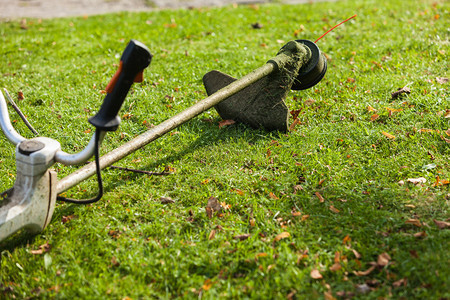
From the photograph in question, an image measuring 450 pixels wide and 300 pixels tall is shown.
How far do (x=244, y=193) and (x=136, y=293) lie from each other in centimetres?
105

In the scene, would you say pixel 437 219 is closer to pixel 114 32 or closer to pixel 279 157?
pixel 279 157

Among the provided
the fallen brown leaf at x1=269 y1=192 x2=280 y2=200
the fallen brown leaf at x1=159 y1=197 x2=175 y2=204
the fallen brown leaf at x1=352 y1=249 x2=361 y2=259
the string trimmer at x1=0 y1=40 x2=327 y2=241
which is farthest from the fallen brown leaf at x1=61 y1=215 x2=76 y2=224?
the fallen brown leaf at x1=352 y1=249 x2=361 y2=259

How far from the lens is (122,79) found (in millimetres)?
2088

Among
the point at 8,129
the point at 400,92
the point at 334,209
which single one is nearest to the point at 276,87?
the point at 334,209

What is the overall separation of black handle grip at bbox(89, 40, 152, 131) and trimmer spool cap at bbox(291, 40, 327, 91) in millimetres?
1968

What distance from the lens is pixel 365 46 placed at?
538cm

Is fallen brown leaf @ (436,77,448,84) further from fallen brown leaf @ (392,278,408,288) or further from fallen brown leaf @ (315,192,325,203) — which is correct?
fallen brown leaf @ (392,278,408,288)

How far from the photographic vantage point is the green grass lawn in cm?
230

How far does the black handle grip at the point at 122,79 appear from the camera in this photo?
1988mm

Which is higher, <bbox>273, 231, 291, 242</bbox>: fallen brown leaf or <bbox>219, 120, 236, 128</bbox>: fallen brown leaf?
<bbox>273, 231, 291, 242</bbox>: fallen brown leaf

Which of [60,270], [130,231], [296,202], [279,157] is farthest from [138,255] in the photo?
[279,157]

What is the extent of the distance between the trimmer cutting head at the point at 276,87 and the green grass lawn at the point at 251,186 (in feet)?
0.53

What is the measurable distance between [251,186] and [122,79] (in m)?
1.33

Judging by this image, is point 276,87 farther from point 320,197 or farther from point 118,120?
point 118,120
